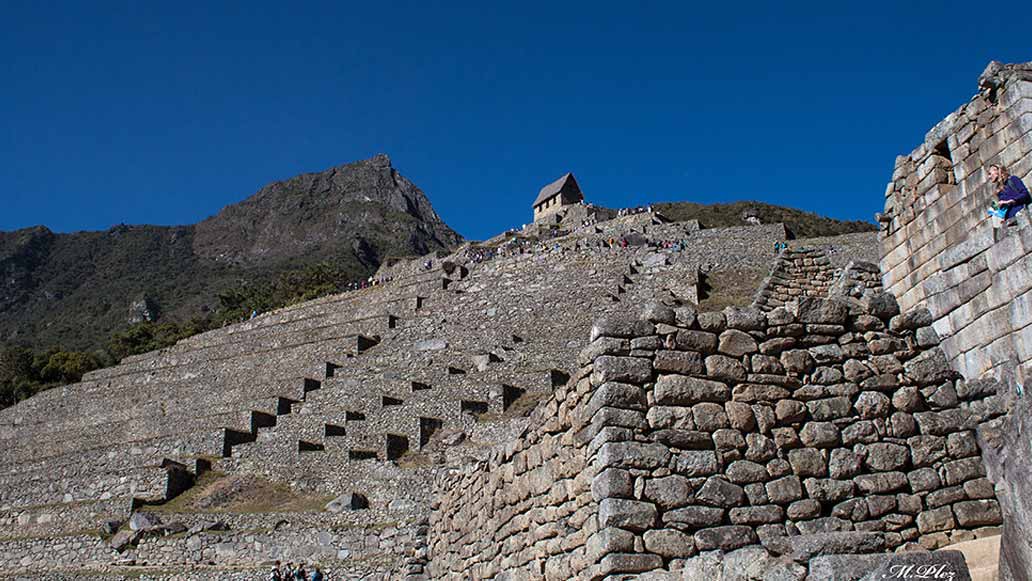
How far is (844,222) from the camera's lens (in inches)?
2363

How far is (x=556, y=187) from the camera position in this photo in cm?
7106

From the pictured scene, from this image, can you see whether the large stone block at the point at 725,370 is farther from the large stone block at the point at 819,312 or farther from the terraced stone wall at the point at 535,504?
the terraced stone wall at the point at 535,504

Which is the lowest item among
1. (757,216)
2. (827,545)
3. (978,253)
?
(827,545)


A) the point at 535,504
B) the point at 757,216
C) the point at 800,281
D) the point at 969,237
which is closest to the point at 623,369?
the point at 535,504

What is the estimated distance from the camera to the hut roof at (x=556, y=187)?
70469mm

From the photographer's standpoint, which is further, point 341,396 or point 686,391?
point 341,396

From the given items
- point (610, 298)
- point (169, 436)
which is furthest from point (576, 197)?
point (169, 436)

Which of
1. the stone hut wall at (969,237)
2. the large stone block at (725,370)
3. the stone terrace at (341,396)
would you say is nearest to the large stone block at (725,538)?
the large stone block at (725,370)

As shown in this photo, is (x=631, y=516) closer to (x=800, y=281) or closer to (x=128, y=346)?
(x=800, y=281)

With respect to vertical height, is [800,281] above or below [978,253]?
above

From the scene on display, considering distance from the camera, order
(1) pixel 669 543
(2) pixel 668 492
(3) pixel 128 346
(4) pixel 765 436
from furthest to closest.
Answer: (3) pixel 128 346
(4) pixel 765 436
(2) pixel 668 492
(1) pixel 669 543

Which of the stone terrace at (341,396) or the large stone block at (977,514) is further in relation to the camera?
the stone terrace at (341,396)
